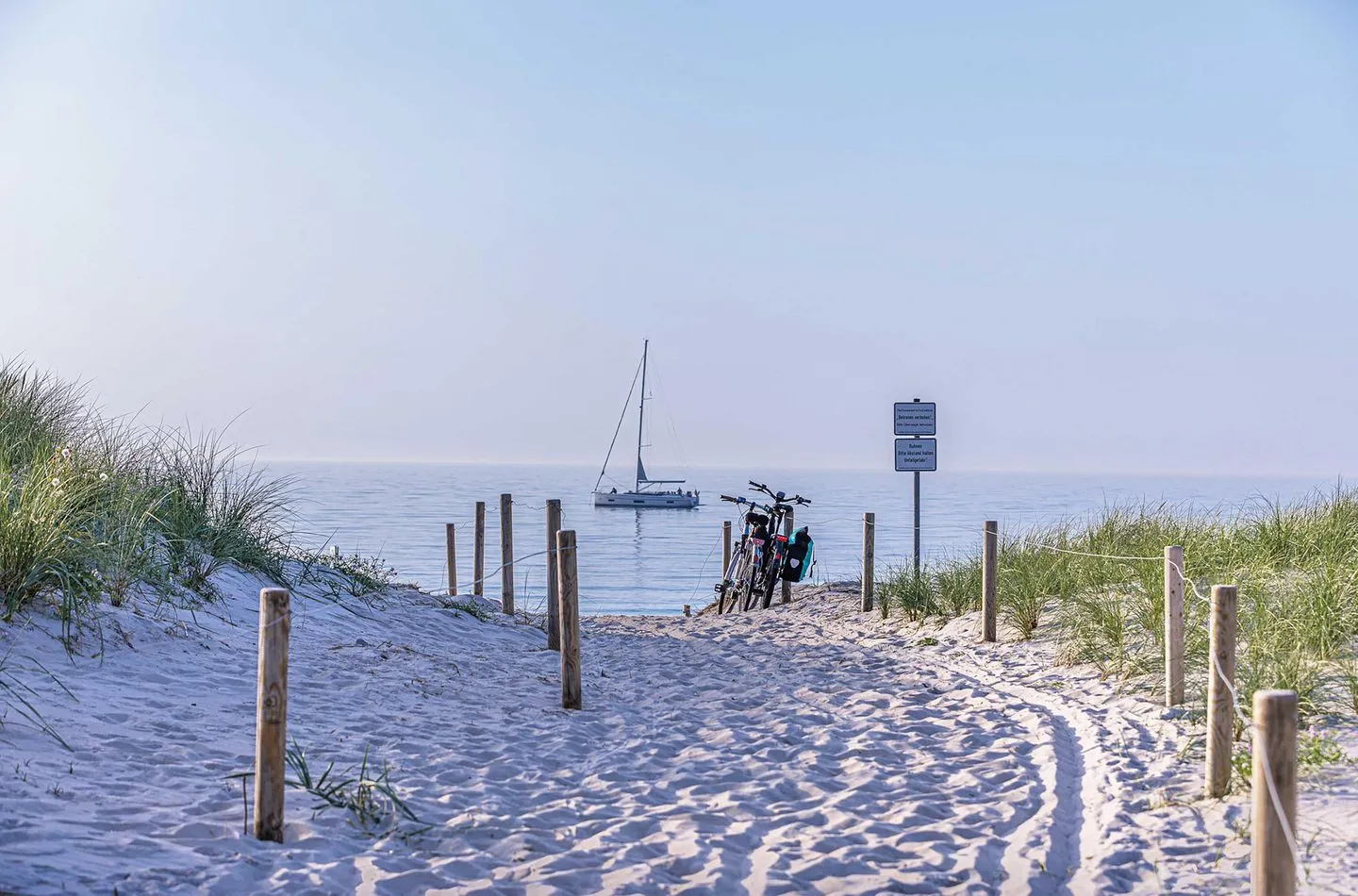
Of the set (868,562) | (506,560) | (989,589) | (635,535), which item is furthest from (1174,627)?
(635,535)

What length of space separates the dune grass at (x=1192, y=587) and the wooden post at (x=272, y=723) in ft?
15.2

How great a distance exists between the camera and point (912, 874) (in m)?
4.37

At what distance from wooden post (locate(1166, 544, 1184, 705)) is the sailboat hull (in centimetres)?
5643

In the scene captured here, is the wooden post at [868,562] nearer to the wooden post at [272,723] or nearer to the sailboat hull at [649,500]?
the wooden post at [272,723]

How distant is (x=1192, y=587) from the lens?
24.2 feet

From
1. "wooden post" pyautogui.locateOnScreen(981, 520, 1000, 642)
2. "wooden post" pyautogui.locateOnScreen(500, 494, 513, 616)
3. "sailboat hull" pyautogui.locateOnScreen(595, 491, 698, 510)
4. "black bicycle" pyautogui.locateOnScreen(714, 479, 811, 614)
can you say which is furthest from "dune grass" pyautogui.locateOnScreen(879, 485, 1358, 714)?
"sailboat hull" pyautogui.locateOnScreen(595, 491, 698, 510)

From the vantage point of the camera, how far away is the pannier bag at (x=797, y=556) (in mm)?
14281

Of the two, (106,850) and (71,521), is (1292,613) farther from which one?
(71,521)

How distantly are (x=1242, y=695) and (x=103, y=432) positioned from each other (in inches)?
390

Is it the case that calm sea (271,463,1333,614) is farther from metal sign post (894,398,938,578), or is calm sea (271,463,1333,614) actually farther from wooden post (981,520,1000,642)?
wooden post (981,520,1000,642)

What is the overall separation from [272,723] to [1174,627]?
502 cm

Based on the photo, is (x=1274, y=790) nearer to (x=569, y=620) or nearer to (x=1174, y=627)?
(x=1174, y=627)

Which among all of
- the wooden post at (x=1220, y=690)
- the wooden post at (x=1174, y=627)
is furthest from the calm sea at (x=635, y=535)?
the wooden post at (x=1220, y=690)

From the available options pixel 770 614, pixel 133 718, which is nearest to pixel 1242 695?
pixel 133 718
